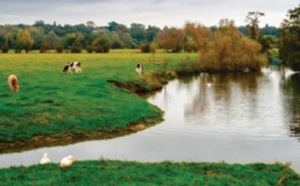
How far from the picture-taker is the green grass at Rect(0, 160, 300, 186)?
13.2 metres

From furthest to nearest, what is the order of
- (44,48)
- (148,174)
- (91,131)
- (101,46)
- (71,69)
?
(101,46) → (44,48) → (71,69) → (91,131) → (148,174)

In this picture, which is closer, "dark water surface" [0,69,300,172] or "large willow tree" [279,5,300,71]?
"dark water surface" [0,69,300,172]

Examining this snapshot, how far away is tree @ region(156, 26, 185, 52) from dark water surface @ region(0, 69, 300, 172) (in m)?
59.6

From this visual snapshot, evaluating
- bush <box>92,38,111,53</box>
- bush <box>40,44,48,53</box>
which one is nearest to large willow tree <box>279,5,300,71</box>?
bush <box>92,38,111,53</box>

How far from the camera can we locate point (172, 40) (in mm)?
98250

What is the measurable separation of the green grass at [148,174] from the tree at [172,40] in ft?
272

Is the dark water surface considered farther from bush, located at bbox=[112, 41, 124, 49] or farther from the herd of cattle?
bush, located at bbox=[112, 41, 124, 49]

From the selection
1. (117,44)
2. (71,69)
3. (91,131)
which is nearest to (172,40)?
(117,44)

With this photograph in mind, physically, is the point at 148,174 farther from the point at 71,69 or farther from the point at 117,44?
the point at 117,44

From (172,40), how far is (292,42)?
33115 millimetres

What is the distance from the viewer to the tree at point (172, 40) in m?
97.9

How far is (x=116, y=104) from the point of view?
28.9 meters

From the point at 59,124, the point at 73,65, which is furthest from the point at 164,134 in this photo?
the point at 73,65

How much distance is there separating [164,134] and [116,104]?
608cm
